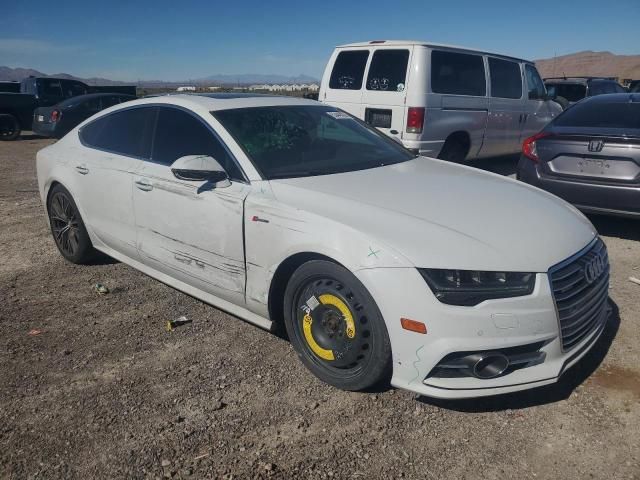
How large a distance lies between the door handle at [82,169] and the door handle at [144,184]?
80 centimetres

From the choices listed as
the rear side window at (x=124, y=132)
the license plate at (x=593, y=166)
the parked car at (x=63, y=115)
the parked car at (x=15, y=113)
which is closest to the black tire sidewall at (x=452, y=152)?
the license plate at (x=593, y=166)

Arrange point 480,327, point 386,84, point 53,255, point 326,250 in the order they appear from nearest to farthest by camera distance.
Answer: point 480,327 → point 326,250 → point 53,255 → point 386,84

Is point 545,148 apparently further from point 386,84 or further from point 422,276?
point 422,276

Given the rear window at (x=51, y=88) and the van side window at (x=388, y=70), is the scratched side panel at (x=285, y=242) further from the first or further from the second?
the rear window at (x=51, y=88)

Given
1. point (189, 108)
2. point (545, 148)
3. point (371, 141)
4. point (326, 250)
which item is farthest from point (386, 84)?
point (326, 250)

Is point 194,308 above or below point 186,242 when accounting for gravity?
below

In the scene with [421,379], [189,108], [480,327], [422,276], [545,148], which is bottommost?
[421,379]

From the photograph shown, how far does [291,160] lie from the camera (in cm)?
339

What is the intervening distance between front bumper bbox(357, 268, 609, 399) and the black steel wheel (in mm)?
3077

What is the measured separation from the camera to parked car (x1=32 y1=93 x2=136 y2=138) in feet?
46.1

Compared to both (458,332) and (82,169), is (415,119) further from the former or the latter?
(458,332)

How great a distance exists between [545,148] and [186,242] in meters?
3.97

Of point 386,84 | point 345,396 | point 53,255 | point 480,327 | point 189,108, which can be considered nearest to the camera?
point 480,327

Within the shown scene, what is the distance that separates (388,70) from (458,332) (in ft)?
19.2
